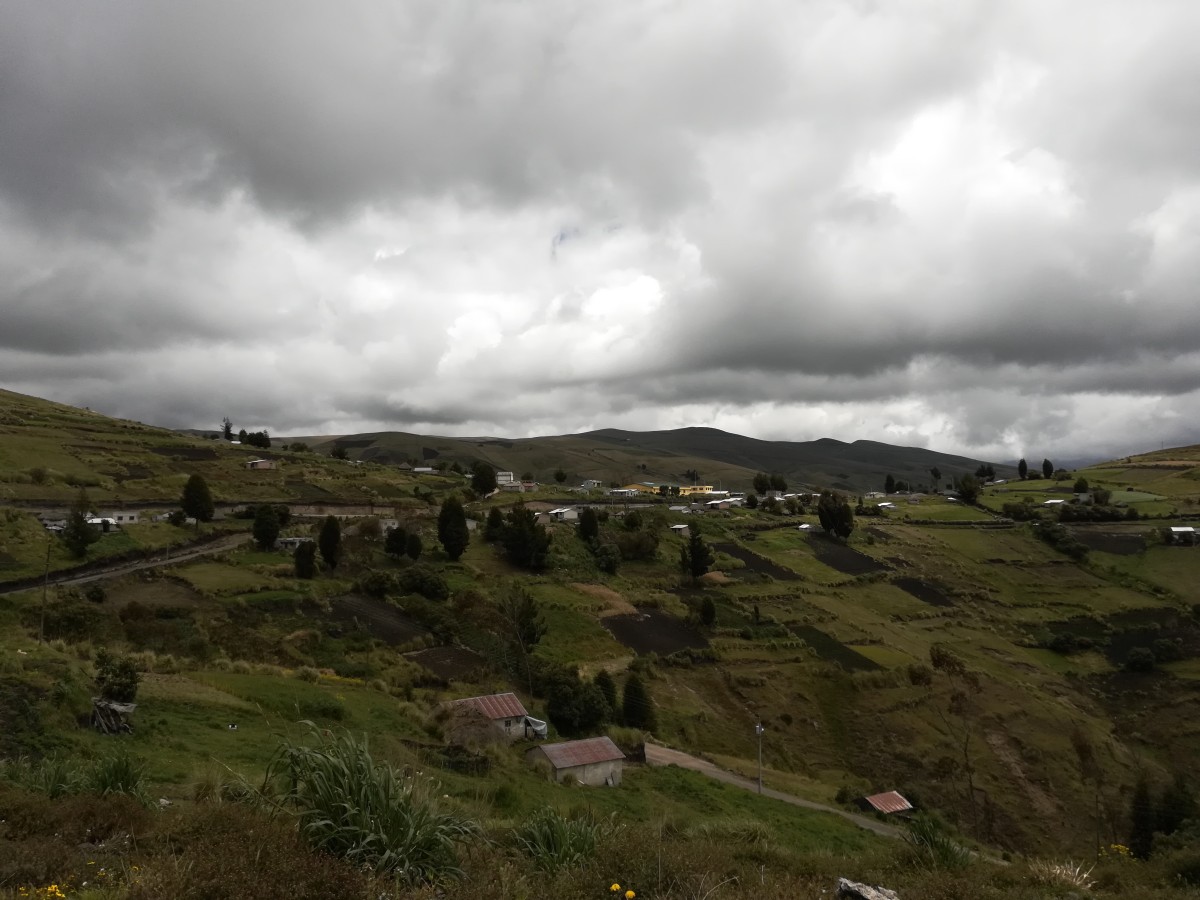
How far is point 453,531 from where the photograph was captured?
52.9 meters

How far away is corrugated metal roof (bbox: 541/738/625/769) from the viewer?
71.9 ft

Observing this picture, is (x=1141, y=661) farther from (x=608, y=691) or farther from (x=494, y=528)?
(x=494, y=528)

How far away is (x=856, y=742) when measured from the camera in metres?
35.9

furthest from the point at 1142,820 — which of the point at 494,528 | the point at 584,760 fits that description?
the point at 494,528

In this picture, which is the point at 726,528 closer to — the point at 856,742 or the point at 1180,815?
the point at 856,742

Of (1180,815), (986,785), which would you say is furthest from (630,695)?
(1180,815)

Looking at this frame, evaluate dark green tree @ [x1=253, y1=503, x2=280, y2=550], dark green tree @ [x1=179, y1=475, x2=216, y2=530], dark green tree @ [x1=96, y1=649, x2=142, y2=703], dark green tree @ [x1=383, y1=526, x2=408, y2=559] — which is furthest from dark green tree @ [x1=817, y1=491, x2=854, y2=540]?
dark green tree @ [x1=96, y1=649, x2=142, y2=703]

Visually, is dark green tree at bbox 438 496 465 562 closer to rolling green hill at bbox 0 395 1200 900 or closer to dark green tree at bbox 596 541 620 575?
rolling green hill at bbox 0 395 1200 900

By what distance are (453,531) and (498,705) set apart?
2899cm

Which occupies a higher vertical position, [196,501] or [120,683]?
[196,501]

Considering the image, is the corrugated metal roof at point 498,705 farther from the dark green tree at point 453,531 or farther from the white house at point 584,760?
the dark green tree at point 453,531

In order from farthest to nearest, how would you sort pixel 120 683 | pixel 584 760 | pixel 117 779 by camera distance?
pixel 584 760 → pixel 120 683 → pixel 117 779

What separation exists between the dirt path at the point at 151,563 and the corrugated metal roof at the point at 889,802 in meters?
38.4

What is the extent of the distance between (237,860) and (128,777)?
13.9 ft
